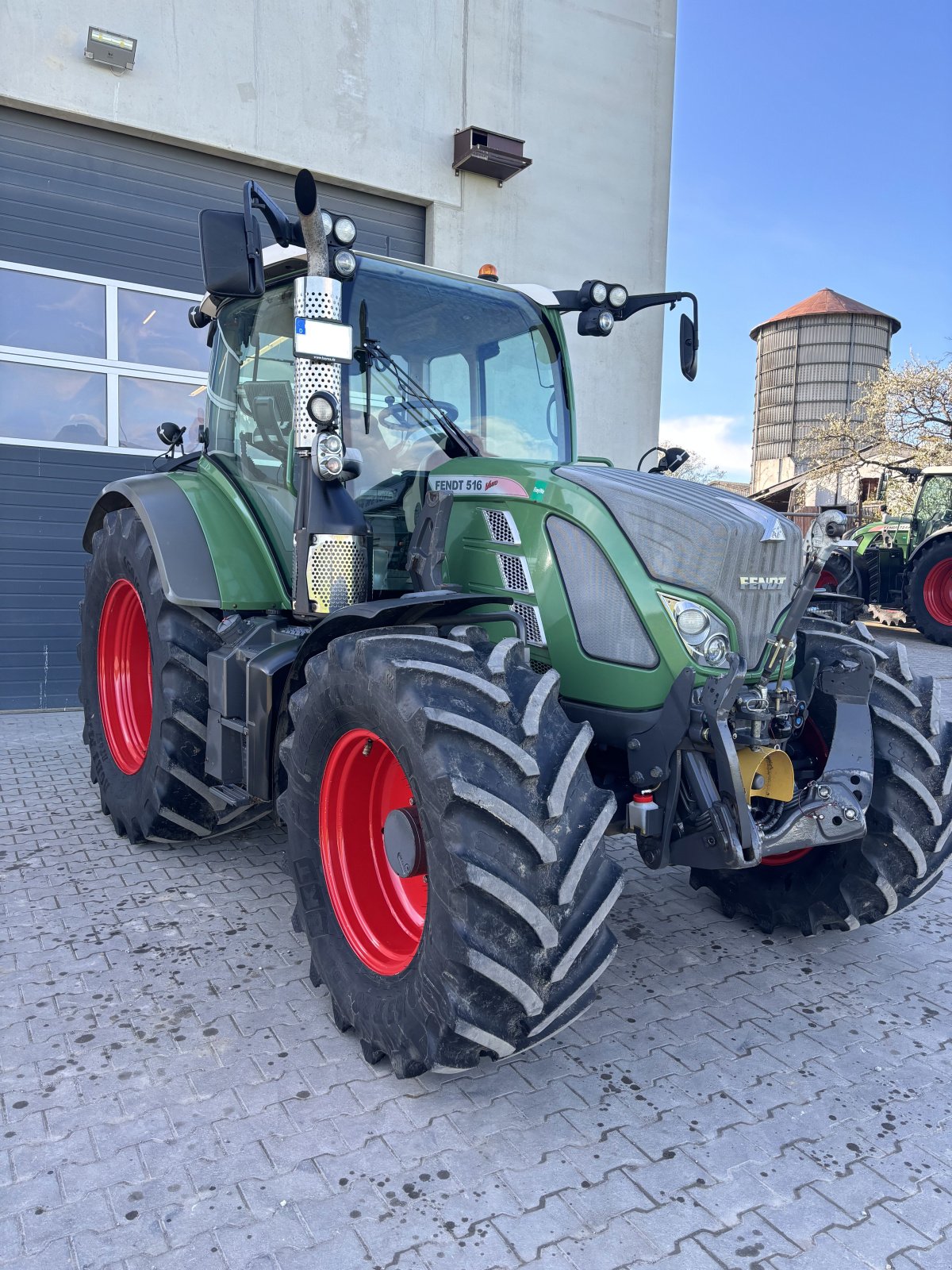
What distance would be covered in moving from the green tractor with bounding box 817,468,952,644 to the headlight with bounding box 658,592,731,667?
1032cm

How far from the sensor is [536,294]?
12.5 ft

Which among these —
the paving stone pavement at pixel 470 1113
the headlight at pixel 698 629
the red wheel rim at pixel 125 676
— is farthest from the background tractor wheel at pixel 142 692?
the headlight at pixel 698 629

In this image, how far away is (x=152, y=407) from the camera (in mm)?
7062

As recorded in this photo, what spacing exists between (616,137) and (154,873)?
24.7 feet

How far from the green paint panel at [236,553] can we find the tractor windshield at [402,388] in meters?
0.09

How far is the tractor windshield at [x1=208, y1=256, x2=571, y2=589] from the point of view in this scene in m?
3.31

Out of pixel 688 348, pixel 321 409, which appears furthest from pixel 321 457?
pixel 688 348

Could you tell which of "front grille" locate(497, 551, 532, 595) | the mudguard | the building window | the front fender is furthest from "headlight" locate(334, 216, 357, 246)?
the front fender

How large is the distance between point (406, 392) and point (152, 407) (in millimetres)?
4364

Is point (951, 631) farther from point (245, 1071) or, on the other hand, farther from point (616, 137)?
point (245, 1071)

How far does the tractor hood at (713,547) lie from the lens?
109 inches

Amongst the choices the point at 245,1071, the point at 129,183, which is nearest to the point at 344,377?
the point at 245,1071

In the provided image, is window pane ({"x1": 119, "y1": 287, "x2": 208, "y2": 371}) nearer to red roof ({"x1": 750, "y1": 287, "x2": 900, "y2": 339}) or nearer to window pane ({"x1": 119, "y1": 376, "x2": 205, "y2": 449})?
window pane ({"x1": 119, "y1": 376, "x2": 205, "y2": 449})

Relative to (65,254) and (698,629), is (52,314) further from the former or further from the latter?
(698,629)
